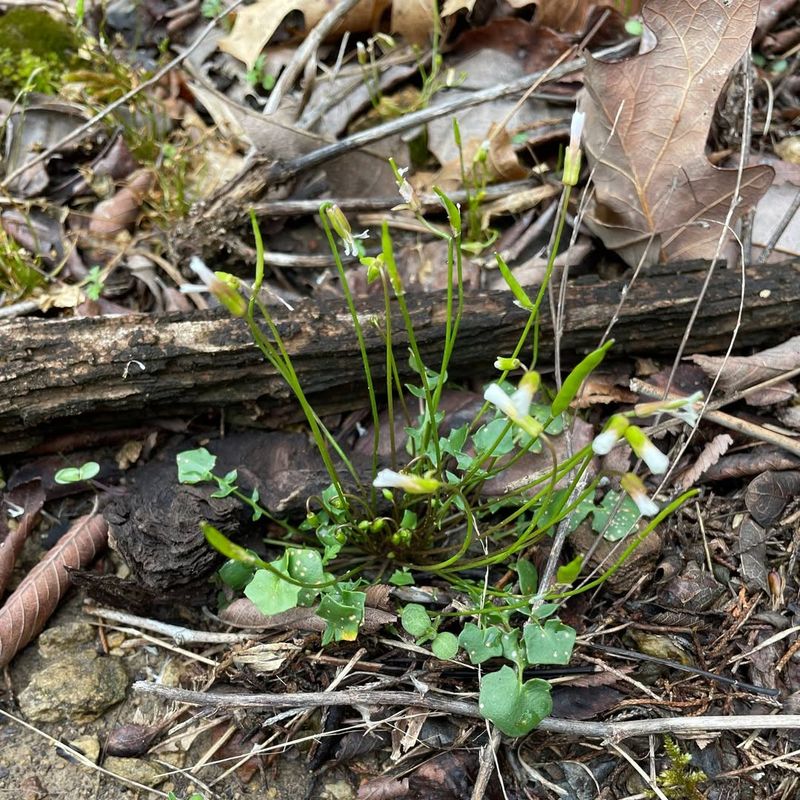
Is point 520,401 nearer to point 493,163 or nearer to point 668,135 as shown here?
point 668,135

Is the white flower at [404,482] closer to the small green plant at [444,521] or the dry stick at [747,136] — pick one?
the small green plant at [444,521]

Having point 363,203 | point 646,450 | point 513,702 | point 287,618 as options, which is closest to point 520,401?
point 646,450

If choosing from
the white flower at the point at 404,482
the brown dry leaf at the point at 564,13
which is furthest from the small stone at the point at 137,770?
the brown dry leaf at the point at 564,13

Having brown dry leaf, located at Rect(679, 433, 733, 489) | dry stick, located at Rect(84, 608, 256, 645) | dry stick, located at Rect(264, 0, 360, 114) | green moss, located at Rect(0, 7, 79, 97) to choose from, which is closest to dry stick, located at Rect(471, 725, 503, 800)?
dry stick, located at Rect(84, 608, 256, 645)

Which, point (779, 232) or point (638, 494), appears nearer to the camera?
point (638, 494)

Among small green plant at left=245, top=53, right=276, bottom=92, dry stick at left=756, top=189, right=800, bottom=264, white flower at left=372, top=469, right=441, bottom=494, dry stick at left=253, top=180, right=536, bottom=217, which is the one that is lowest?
dry stick at left=756, top=189, right=800, bottom=264

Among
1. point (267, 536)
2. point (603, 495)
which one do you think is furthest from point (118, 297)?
point (603, 495)

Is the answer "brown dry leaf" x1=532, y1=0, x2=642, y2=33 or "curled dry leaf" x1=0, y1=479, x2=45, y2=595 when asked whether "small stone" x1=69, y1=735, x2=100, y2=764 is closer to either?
"curled dry leaf" x1=0, y1=479, x2=45, y2=595

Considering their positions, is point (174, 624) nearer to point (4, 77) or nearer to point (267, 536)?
point (267, 536)

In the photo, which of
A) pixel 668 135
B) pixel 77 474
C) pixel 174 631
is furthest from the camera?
pixel 668 135
